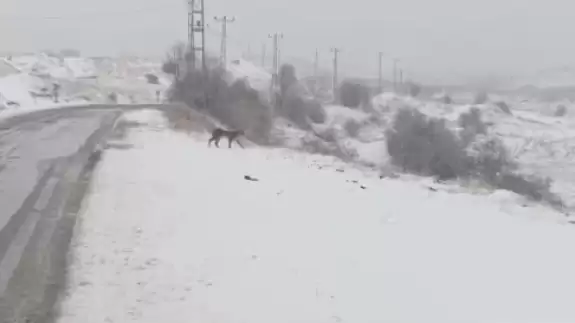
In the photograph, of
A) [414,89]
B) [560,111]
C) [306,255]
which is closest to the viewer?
[306,255]

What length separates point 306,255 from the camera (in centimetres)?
935

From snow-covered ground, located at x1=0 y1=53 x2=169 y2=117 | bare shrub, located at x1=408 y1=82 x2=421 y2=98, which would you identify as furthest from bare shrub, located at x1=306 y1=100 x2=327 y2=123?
bare shrub, located at x1=408 y1=82 x2=421 y2=98

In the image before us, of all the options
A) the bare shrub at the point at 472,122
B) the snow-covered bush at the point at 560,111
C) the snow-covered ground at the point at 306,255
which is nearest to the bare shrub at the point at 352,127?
the bare shrub at the point at 472,122

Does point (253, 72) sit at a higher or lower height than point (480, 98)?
higher

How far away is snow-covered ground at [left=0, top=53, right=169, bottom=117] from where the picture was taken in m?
84.1

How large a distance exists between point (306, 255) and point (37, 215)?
4727 mm

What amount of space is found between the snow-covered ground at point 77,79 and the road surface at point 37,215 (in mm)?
47784

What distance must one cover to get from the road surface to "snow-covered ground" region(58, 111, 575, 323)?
10.7 inches

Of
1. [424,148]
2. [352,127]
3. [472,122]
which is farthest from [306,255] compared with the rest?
[352,127]

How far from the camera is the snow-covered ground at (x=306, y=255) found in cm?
740

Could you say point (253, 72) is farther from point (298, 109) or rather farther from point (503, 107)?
point (503, 107)

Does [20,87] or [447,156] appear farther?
[20,87]

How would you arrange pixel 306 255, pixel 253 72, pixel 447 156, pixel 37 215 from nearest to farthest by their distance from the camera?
1. pixel 306 255
2. pixel 37 215
3. pixel 447 156
4. pixel 253 72

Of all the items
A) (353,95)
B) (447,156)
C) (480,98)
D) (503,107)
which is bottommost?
(503,107)
